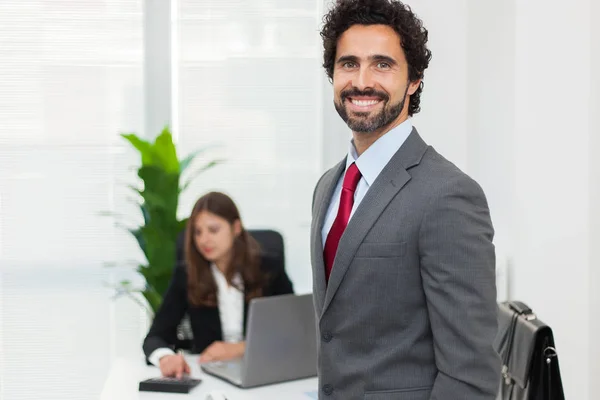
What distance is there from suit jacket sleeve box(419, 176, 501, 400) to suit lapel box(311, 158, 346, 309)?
0.24 m

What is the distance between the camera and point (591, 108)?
2689 mm

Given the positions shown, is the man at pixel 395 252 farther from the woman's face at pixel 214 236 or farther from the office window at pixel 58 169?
the office window at pixel 58 169

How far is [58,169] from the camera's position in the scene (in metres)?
3.88

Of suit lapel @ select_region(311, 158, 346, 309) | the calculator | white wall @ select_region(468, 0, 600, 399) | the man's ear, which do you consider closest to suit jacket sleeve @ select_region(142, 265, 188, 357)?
the calculator

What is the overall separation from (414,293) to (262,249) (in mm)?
2180

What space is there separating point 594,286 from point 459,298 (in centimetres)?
151

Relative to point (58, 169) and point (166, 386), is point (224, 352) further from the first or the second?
point (58, 169)

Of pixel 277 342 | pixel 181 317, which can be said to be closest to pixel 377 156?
pixel 277 342

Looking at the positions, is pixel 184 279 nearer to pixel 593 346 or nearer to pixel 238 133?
pixel 238 133

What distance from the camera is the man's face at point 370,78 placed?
1524 mm

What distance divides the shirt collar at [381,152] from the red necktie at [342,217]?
0.03 meters

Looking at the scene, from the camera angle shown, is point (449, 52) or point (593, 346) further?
point (449, 52)

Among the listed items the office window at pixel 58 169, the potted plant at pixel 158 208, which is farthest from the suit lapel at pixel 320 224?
the office window at pixel 58 169

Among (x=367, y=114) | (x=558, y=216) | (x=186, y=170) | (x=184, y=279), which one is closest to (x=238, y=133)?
(x=186, y=170)
